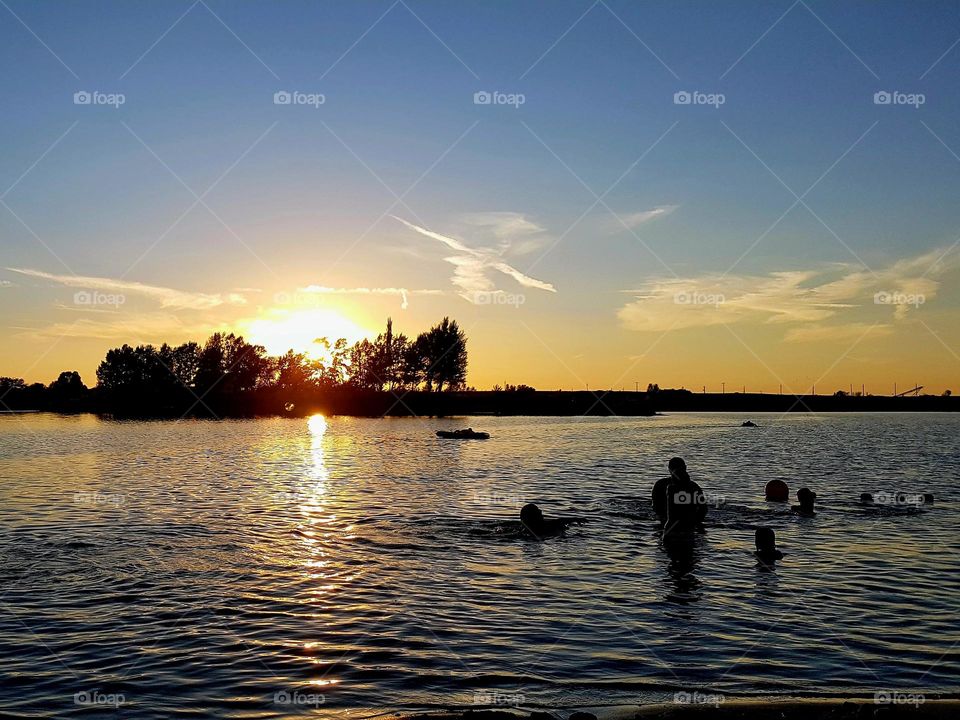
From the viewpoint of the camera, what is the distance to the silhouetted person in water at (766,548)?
87.6 feet

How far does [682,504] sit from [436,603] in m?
13.2

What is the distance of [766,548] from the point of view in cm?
2689

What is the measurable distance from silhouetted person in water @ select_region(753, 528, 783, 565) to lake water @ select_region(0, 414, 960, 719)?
619 millimetres

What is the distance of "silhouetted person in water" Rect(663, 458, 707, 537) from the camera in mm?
30578

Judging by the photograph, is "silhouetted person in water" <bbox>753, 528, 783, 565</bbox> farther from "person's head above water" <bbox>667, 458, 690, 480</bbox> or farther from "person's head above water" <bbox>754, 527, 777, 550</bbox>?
"person's head above water" <bbox>667, 458, 690, 480</bbox>

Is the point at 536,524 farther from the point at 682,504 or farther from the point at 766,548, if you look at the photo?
the point at 766,548

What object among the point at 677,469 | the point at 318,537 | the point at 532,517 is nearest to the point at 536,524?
the point at 532,517

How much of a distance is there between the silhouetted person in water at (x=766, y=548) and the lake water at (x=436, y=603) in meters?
0.62

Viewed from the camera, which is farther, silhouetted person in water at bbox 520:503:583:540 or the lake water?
silhouetted person in water at bbox 520:503:583:540

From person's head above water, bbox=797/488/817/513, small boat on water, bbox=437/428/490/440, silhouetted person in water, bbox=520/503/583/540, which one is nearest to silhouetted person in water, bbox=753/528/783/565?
silhouetted person in water, bbox=520/503/583/540

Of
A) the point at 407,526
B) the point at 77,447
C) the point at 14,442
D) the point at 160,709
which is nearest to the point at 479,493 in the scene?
the point at 407,526

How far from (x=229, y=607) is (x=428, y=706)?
8537 mm

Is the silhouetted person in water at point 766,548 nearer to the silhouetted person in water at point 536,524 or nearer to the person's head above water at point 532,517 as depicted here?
the silhouetted person in water at point 536,524

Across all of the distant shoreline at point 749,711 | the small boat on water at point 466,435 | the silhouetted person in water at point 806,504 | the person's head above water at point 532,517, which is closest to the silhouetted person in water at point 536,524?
the person's head above water at point 532,517
